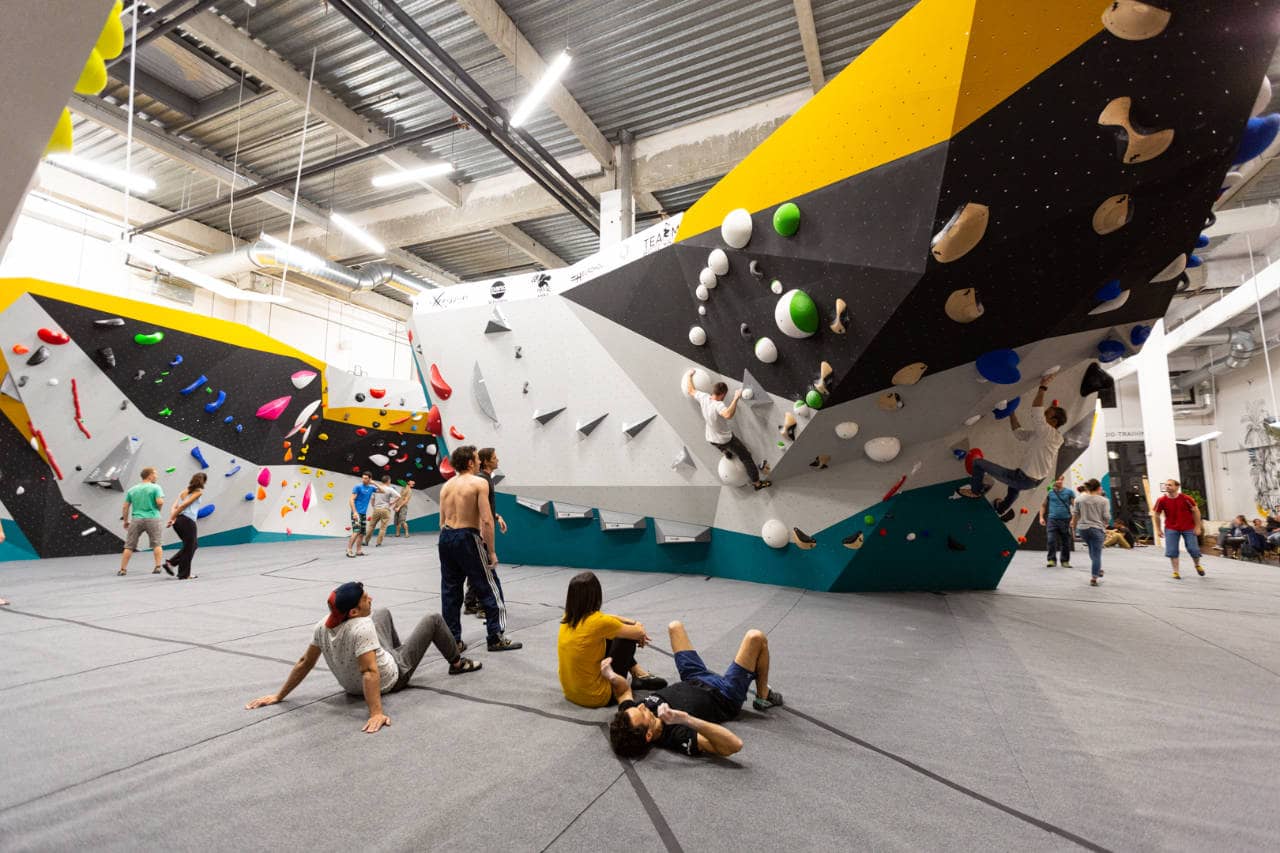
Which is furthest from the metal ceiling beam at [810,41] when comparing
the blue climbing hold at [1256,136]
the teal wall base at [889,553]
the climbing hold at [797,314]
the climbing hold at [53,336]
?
the climbing hold at [53,336]

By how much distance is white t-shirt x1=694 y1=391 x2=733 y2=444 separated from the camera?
553 centimetres

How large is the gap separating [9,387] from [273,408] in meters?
3.57

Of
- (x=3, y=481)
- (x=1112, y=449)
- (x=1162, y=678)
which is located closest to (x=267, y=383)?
(x=3, y=481)

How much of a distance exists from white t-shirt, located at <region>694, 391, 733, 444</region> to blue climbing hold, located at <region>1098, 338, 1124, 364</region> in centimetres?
293

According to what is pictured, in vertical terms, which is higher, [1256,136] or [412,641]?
[1256,136]

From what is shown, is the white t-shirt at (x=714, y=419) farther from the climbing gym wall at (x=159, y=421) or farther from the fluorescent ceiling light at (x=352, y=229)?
the fluorescent ceiling light at (x=352, y=229)

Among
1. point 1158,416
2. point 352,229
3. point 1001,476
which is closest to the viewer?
point 1001,476

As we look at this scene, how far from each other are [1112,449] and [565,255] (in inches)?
588

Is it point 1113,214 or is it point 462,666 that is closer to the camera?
point 1113,214

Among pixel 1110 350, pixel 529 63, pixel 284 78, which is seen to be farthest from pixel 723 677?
pixel 284 78

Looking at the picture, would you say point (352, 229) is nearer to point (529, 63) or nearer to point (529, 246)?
point (529, 246)

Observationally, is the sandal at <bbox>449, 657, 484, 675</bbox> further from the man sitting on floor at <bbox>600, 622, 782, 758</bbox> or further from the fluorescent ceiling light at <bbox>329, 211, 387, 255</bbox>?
the fluorescent ceiling light at <bbox>329, 211, 387, 255</bbox>

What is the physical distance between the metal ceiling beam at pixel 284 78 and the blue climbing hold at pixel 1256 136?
9.35 metres

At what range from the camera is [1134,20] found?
256cm
